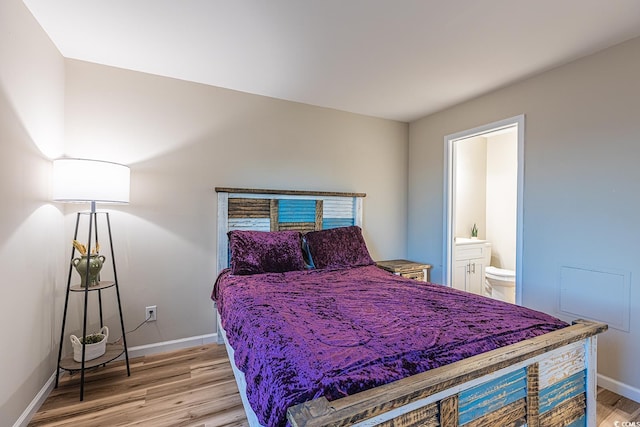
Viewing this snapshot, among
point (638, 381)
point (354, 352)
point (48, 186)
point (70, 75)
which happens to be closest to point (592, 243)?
point (638, 381)

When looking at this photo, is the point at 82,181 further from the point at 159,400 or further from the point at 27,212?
the point at 159,400

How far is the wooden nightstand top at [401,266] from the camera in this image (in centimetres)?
313

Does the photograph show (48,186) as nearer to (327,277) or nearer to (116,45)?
(116,45)

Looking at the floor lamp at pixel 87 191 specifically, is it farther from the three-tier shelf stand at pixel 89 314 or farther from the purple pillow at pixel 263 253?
the purple pillow at pixel 263 253

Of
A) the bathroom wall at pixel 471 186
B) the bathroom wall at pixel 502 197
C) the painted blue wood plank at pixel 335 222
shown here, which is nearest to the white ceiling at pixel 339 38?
the painted blue wood plank at pixel 335 222

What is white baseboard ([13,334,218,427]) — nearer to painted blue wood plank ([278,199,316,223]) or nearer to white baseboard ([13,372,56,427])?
white baseboard ([13,372,56,427])

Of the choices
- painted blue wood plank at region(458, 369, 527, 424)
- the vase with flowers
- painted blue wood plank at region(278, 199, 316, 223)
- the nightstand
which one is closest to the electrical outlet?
the vase with flowers

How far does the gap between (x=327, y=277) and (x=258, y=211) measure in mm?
975

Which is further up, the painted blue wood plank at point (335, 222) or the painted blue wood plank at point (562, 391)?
the painted blue wood plank at point (335, 222)

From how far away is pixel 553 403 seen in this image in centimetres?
131

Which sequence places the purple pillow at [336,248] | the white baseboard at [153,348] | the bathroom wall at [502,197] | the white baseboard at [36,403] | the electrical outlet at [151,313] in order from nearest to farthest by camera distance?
the white baseboard at [36,403]
the white baseboard at [153,348]
the electrical outlet at [151,313]
the purple pillow at [336,248]
the bathroom wall at [502,197]

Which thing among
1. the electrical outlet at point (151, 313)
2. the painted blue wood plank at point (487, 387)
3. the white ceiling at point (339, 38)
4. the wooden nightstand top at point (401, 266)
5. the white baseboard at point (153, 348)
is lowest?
the white baseboard at point (153, 348)

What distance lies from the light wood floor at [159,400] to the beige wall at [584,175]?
2.49ft

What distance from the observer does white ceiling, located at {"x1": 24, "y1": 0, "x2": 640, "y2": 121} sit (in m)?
1.68
